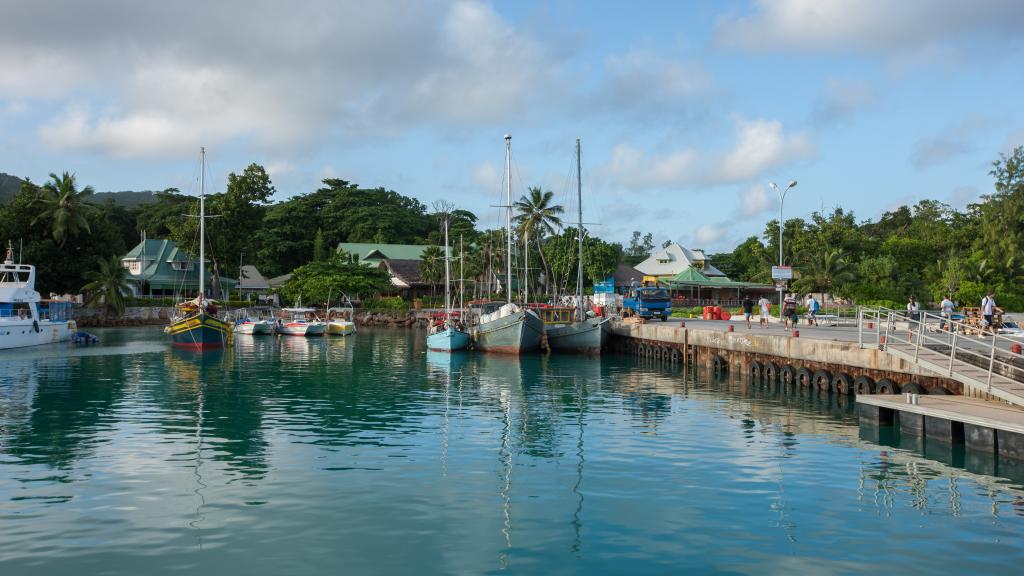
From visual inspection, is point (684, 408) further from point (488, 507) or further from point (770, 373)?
point (488, 507)

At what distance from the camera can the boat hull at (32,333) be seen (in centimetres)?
4844

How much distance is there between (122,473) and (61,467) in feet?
5.42

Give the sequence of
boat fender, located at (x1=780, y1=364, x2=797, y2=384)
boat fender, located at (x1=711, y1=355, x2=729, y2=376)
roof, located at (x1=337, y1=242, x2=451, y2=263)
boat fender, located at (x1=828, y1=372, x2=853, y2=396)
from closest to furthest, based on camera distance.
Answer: boat fender, located at (x1=828, y1=372, x2=853, y2=396), boat fender, located at (x1=780, y1=364, x2=797, y2=384), boat fender, located at (x1=711, y1=355, x2=729, y2=376), roof, located at (x1=337, y1=242, x2=451, y2=263)

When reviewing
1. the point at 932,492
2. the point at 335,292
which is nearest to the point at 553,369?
the point at 932,492

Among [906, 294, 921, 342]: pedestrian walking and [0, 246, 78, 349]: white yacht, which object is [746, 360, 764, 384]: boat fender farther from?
[0, 246, 78, 349]: white yacht

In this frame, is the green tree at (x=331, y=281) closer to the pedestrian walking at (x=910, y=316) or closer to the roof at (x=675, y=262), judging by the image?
the roof at (x=675, y=262)

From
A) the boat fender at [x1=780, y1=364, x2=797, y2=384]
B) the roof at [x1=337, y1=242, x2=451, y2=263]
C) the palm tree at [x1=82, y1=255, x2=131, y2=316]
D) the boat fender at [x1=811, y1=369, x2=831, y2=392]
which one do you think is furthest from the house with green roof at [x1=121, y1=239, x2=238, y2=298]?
the boat fender at [x1=811, y1=369, x2=831, y2=392]

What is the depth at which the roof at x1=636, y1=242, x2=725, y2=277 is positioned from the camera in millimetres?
102312

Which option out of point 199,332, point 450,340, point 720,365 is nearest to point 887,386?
point 720,365

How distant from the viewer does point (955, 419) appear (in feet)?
59.5

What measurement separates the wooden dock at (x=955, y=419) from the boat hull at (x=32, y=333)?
162ft

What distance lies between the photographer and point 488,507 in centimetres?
1360

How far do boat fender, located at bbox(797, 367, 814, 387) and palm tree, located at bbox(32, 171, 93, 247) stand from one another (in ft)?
235

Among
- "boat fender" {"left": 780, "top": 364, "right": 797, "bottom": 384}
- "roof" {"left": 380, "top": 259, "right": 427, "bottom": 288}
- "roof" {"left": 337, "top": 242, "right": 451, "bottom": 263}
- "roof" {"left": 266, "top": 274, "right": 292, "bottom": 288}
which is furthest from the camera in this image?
"roof" {"left": 337, "top": 242, "right": 451, "bottom": 263}
